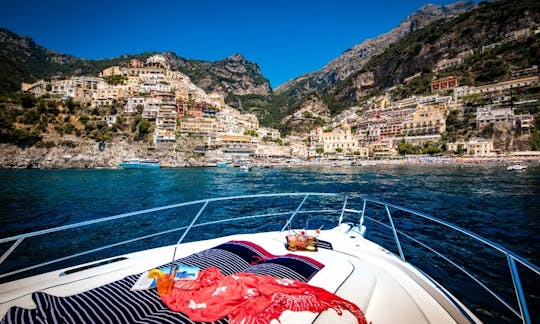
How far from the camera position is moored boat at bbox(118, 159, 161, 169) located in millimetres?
52653

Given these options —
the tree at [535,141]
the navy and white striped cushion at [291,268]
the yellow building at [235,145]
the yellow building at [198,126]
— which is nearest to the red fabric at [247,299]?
the navy and white striped cushion at [291,268]

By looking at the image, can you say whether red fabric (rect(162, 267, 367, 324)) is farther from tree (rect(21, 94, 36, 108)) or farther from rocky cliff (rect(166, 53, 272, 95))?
rocky cliff (rect(166, 53, 272, 95))

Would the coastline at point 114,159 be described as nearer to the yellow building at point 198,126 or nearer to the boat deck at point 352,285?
the yellow building at point 198,126

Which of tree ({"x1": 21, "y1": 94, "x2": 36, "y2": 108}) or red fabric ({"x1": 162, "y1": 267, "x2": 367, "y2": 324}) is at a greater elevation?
tree ({"x1": 21, "y1": 94, "x2": 36, "y2": 108})

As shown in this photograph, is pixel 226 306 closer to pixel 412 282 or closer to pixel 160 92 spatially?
pixel 412 282

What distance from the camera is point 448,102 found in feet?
238

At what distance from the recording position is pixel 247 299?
1662mm

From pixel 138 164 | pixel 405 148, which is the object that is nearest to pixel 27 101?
pixel 138 164

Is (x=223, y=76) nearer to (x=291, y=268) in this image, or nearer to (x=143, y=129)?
(x=143, y=129)

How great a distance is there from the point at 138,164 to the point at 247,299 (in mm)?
58923

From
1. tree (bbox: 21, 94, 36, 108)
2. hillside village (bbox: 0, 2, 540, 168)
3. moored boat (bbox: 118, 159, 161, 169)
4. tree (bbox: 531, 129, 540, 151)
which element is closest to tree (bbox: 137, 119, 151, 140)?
hillside village (bbox: 0, 2, 540, 168)

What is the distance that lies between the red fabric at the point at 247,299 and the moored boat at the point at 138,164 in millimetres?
56882

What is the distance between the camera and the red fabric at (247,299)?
1534 mm

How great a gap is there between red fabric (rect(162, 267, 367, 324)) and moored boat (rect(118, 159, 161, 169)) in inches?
2239
